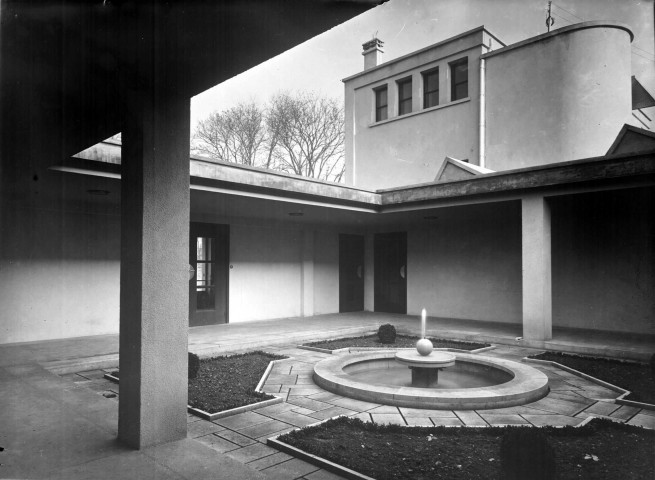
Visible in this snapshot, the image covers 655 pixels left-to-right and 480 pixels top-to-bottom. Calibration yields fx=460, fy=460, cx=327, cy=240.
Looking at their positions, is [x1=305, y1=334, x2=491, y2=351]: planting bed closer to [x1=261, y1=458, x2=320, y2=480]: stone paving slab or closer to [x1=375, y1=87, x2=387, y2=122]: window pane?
[x1=261, y1=458, x2=320, y2=480]: stone paving slab

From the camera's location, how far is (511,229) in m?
13.0

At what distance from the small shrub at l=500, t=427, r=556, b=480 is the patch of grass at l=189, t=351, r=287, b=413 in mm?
3270

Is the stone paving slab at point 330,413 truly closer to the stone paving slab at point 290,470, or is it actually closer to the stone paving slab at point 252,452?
the stone paving slab at point 252,452

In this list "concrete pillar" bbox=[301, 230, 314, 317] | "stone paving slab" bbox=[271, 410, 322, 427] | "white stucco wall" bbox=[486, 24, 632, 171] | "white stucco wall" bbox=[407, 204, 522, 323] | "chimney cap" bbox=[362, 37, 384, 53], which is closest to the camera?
"stone paving slab" bbox=[271, 410, 322, 427]

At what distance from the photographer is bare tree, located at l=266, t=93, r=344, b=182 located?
2792 centimetres

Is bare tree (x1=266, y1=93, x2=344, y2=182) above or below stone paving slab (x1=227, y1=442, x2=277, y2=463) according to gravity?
above

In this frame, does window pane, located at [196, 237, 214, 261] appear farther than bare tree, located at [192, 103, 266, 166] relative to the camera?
No

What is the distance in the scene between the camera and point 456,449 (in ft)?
13.8

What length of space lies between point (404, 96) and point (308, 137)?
10.4 metres

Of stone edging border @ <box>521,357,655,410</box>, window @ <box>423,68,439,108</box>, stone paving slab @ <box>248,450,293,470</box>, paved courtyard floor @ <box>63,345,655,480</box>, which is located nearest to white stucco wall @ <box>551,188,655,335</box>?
stone edging border @ <box>521,357,655,410</box>

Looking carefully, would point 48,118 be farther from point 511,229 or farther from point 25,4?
point 511,229

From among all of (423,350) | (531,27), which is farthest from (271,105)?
(423,350)

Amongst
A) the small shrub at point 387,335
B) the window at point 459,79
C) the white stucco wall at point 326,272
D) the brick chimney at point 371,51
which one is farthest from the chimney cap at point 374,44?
the small shrub at point 387,335

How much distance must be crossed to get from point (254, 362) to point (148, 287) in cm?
472
